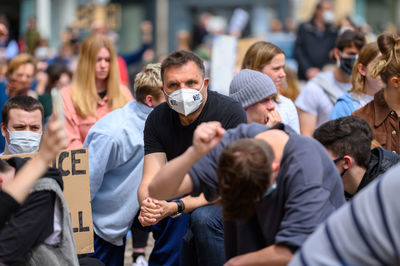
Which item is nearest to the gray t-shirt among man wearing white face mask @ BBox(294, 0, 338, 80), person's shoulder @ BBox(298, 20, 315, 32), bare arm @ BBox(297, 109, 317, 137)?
bare arm @ BBox(297, 109, 317, 137)

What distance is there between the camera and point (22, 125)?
5.11 meters

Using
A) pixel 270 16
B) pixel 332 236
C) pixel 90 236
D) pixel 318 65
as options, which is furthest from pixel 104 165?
pixel 270 16

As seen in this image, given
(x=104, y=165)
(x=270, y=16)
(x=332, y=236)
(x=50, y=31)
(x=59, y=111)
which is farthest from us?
(x=270, y=16)

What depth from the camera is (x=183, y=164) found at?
3340 millimetres

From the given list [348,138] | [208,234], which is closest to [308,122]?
[208,234]

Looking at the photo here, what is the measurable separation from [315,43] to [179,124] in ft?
22.4

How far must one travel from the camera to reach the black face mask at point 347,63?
6852 mm

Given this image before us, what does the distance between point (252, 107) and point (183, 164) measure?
5.23ft

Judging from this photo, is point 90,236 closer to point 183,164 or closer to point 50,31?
point 183,164

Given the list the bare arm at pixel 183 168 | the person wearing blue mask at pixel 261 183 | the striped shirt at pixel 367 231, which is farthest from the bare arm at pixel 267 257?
the striped shirt at pixel 367 231

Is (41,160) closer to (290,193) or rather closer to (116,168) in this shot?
(290,193)

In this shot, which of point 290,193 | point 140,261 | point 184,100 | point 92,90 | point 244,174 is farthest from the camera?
point 92,90

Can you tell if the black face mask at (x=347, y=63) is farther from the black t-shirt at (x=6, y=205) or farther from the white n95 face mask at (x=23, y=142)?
the black t-shirt at (x=6, y=205)

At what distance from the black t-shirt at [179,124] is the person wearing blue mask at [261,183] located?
1.01 meters
